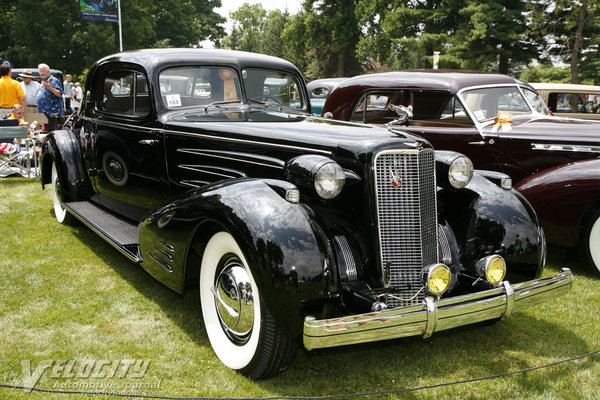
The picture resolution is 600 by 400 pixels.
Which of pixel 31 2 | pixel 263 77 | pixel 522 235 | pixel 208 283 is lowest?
pixel 208 283

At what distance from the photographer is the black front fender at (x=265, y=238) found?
7.97ft

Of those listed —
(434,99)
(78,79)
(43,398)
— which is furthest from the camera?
(78,79)

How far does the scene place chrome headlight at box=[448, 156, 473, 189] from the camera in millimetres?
3238

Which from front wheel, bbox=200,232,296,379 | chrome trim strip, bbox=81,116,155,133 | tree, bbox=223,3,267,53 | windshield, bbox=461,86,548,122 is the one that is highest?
tree, bbox=223,3,267,53

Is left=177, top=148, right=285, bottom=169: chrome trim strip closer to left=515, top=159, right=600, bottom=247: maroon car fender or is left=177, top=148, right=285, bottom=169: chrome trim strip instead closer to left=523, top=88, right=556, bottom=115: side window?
left=515, top=159, right=600, bottom=247: maroon car fender

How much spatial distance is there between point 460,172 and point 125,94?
9.61 feet

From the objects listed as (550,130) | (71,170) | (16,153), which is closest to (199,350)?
(71,170)

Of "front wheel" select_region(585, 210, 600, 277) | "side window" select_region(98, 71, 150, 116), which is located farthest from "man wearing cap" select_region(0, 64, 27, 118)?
"front wheel" select_region(585, 210, 600, 277)

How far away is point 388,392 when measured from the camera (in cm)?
260

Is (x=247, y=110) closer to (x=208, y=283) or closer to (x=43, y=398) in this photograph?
(x=208, y=283)

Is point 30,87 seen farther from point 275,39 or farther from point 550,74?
point 275,39

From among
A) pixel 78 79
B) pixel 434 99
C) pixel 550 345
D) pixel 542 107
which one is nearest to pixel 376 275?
pixel 550 345

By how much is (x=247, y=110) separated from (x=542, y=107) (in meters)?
4.23

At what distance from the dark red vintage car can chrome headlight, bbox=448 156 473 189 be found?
839 millimetres
